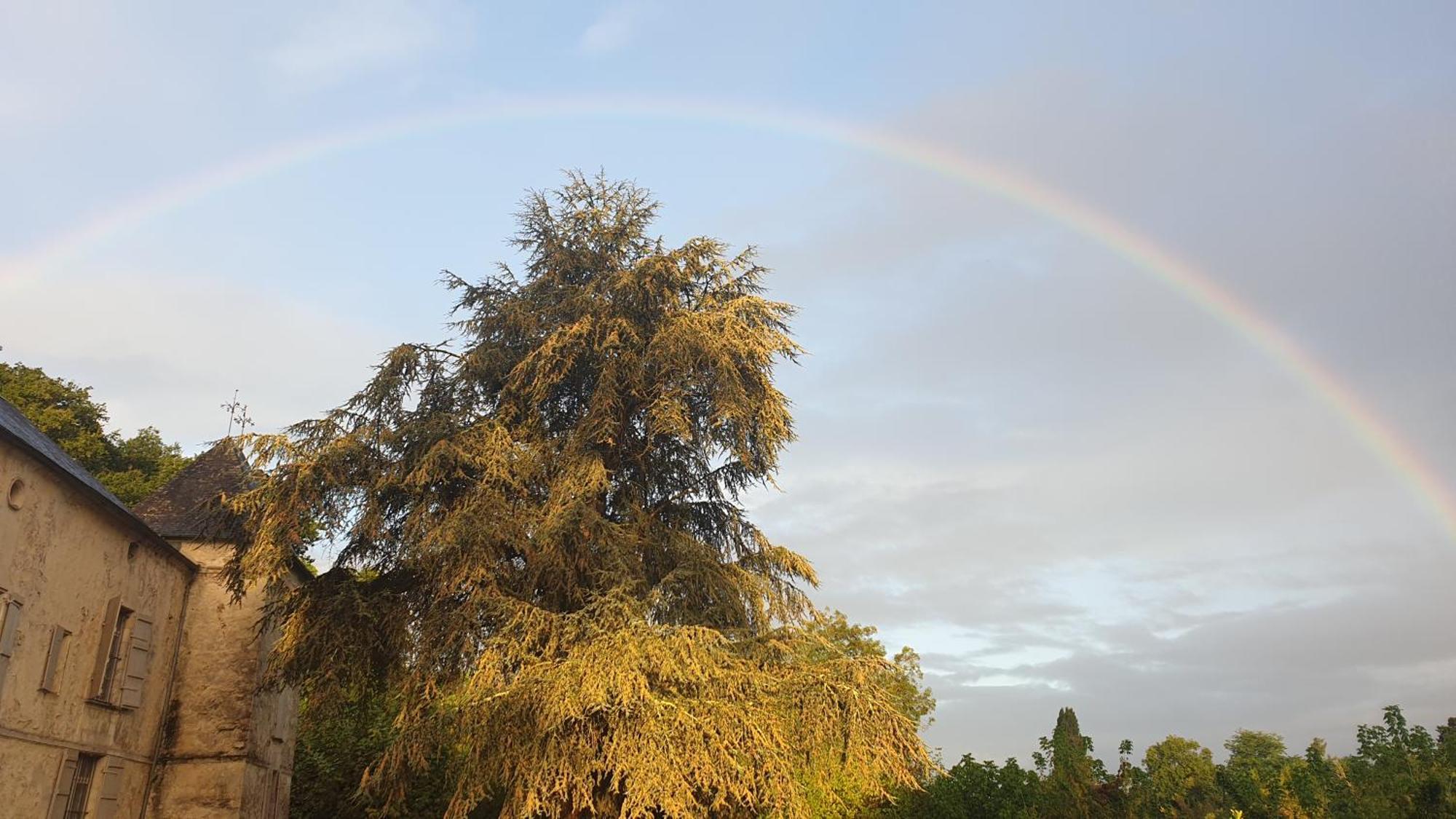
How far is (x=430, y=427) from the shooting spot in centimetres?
1572

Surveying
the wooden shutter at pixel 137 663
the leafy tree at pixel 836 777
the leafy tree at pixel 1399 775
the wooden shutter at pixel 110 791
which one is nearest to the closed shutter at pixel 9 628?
the wooden shutter at pixel 137 663

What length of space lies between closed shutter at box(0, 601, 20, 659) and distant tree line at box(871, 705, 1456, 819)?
484 inches

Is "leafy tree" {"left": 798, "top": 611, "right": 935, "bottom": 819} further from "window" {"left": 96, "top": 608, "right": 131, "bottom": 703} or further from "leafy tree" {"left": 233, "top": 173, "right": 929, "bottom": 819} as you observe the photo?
"window" {"left": 96, "top": 608, "right": 131, "bottom": 703}

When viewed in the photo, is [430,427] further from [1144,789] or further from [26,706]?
[1144,789]

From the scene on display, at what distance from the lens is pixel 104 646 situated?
16.0 m

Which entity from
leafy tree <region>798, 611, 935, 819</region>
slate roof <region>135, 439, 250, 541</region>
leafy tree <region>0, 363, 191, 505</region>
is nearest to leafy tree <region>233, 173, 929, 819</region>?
leafy tree <region>798, 611, 935, 819</region>

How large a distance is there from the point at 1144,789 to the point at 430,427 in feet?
38.4

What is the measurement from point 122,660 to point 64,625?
6.92ft

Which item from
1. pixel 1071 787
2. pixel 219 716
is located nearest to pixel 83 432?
pixel 219 716

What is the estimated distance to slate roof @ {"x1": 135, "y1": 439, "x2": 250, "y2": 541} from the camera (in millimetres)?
20078

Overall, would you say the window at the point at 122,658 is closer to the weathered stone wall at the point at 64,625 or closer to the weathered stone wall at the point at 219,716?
the weathered stone wall at the point at 64,625

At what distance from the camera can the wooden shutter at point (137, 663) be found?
16.8m

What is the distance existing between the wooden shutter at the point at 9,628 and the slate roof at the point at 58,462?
1.85 m

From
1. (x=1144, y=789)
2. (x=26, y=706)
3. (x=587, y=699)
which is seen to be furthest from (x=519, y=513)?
(x=1144, y=789)
